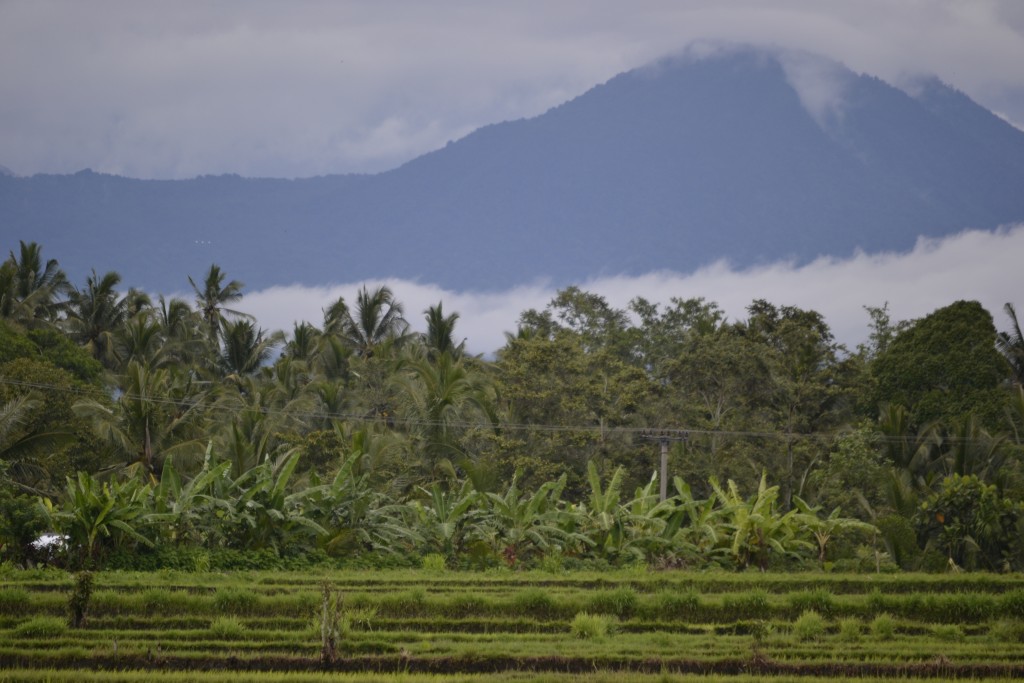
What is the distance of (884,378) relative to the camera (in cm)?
3294

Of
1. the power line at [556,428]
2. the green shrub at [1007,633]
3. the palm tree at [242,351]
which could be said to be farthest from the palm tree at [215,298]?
the green shrub at [1007,633]

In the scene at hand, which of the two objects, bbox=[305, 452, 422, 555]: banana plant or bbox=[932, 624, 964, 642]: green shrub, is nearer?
bbox=[932, 624, 964, 642]: green shrub

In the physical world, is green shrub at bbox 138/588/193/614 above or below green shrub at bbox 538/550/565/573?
below

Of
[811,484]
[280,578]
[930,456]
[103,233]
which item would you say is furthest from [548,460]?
[103,233]

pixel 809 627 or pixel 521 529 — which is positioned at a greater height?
pixel 521 529

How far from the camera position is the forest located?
17531mm

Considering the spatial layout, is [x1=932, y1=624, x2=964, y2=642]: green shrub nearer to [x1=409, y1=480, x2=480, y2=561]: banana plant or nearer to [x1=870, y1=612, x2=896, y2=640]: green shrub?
[x1=870, y1=612, x2=896, y2=640]: green shrub

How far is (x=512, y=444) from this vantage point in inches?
1110

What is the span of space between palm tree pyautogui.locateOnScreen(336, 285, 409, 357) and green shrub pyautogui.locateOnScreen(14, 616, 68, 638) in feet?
103

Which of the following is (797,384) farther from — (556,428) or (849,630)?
(849,630)

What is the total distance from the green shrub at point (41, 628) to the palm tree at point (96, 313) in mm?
30336

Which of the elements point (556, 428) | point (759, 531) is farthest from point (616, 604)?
point (556, 428)

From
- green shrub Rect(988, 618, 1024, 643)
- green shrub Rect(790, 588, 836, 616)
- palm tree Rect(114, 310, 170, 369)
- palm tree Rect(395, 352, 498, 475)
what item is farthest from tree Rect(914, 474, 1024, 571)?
palm tree Rect(114, 310, 170, 369)

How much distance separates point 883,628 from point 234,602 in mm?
7688
